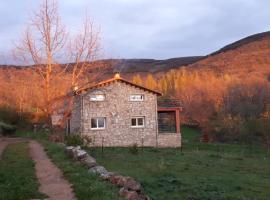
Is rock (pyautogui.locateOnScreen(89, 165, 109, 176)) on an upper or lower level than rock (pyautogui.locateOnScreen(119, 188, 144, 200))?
upper

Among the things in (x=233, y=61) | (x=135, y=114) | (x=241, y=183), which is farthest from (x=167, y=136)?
(x=233, y=61)

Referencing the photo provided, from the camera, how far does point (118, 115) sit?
39406mm

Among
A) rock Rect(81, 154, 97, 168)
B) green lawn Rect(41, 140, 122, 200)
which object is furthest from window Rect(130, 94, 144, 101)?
green lawn Rect(41, 140, 122, 200)

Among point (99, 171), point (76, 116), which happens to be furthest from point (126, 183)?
point (76, 116)

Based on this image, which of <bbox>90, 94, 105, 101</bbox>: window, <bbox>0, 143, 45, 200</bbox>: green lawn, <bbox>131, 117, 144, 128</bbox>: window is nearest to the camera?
<bbox>0, 143, 45, 200</bbox>: green lawn

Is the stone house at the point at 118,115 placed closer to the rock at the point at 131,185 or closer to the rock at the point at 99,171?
the rock at the point at 99,171

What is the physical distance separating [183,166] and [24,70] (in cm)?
2590

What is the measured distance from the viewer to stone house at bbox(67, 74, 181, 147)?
1519 inches

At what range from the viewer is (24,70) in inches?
1761

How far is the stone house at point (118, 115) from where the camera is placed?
38.6m

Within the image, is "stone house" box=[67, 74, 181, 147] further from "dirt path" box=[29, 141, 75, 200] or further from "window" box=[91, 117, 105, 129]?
"dirt path" box=[29, 141, 75, 200]

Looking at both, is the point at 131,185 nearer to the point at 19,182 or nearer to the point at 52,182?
the point at 52,182

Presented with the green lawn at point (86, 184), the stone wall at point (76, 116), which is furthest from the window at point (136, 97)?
the green lawn at point (86, 184)

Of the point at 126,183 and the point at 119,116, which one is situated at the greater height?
the point at 119,116
